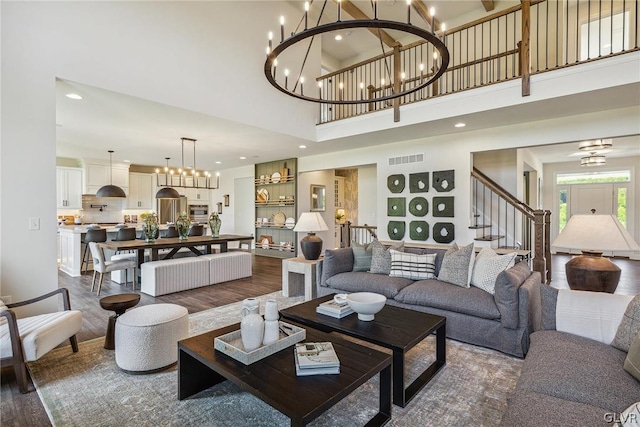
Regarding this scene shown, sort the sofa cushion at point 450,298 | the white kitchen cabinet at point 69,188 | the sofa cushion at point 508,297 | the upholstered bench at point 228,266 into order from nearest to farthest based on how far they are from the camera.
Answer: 1. the sofa cushion at point 508,297
2. the sofa cushion at point 450,298
3. the upholstered bench at point 228,266
4. the white kitchen cabinet at point 69,188

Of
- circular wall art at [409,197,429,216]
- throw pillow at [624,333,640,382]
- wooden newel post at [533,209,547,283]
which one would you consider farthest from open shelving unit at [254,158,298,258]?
throw pillow at [624,333,640,382]

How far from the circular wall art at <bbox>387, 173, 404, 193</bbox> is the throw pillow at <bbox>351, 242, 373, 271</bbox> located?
251 centimetres

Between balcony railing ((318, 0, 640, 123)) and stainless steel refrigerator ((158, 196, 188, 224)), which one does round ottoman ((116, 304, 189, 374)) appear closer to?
balcony railing ((318, 0, 640, 123))

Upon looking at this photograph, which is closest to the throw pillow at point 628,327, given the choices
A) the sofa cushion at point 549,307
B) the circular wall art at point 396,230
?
the sofa cushion at point 549,307

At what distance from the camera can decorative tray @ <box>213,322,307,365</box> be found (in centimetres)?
185

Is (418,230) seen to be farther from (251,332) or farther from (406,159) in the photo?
(251,332)

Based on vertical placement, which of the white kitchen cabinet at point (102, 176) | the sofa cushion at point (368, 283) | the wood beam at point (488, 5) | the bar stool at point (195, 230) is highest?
the wood beam at point (488, 5)

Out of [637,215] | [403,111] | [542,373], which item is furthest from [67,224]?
[637,215]

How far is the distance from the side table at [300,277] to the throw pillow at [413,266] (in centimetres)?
104

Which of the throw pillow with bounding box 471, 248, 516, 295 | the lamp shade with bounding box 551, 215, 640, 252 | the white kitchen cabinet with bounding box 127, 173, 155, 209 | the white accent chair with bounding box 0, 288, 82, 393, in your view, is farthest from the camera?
the white kitchen cabinet with bounding box 127, 173, 155, 209

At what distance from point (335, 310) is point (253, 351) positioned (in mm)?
944

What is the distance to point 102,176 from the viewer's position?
8812mm

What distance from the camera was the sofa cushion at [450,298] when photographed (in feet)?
9.60

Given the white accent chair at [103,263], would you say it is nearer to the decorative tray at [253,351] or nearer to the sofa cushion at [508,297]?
the decorative tray at [253,351]
